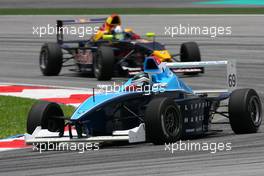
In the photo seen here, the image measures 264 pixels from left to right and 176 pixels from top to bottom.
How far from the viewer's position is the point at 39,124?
37.2 ft

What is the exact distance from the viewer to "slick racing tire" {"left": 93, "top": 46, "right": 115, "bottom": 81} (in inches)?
766

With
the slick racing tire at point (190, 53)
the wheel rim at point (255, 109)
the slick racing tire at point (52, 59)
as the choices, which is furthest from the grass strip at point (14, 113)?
the slick racing tire at point (190, 53)

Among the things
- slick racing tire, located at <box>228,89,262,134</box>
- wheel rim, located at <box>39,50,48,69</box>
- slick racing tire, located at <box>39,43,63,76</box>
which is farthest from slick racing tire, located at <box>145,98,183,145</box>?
wheel rim, located at <box>39,50,48,69</box>

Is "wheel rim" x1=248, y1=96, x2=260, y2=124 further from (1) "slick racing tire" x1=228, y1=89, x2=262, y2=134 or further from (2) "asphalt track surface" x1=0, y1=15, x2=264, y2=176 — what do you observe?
(2) "asphalt track surface" x1=0, y1=15, x2=264, y2=176

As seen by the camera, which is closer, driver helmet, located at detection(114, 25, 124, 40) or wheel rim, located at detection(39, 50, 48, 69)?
Result: driver helmet, located at detection(114, 25, 124, 40)

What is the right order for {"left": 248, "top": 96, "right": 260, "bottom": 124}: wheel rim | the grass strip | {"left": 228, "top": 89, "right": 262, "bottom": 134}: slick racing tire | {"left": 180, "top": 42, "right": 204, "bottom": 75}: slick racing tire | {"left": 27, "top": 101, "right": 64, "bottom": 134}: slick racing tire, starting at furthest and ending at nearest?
{"left": 180, "top": 42, "right": 204, "bottom": 75}: slick racing tire
the grass strip
{"left": 248, "top": 96, "right": 260, "bottom": 124}: wheel rim
{"left": 228, "top": 89, "right": 262, "bottom": 134}: slick racing tire
{"left": 27, "top": 101, "right": 64, "bottom": 134}: slick racing tire

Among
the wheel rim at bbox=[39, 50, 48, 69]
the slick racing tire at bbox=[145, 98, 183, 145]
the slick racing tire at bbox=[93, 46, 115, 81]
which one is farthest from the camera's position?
the wheel rim at bbox=[39, 50, 48, 69]

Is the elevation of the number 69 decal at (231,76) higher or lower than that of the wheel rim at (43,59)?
lower

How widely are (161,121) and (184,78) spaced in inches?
367

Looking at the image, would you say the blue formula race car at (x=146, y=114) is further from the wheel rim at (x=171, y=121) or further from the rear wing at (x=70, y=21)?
the rear wing at (x=70, y=21)

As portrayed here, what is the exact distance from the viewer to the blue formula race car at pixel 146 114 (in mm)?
10867
